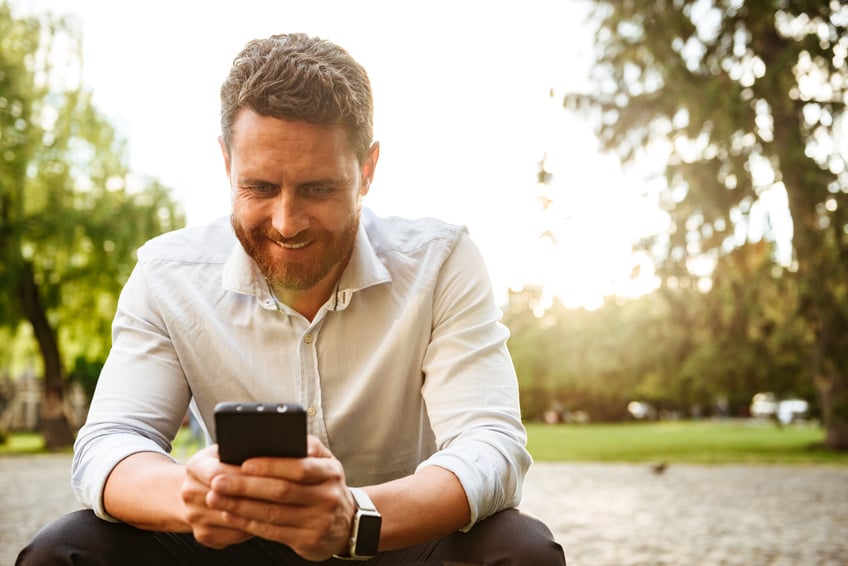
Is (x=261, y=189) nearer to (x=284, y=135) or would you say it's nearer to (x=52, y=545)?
(x=284, y=135)

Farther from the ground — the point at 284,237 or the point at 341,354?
the point at 284,237

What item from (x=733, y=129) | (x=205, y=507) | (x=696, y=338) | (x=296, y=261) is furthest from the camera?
(x=696, y=338)

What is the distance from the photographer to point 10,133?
18.9 m

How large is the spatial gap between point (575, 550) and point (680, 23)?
10.1 metres

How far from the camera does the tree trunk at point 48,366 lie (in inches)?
856

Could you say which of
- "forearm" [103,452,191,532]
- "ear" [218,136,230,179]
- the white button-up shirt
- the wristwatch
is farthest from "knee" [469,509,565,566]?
"ear" [218,136,230,179]

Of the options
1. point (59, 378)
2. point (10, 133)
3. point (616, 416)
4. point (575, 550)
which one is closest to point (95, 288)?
point (59, 378)

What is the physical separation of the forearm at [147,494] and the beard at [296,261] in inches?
21.3

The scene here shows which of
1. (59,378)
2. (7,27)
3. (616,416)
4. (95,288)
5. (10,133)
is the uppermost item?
(7,27)

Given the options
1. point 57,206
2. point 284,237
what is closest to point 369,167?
point 284,237

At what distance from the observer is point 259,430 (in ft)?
5.32

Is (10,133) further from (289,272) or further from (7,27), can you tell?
(289,272)

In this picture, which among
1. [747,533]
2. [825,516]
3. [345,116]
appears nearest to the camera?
[345,116]

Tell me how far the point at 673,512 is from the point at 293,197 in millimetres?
8371
